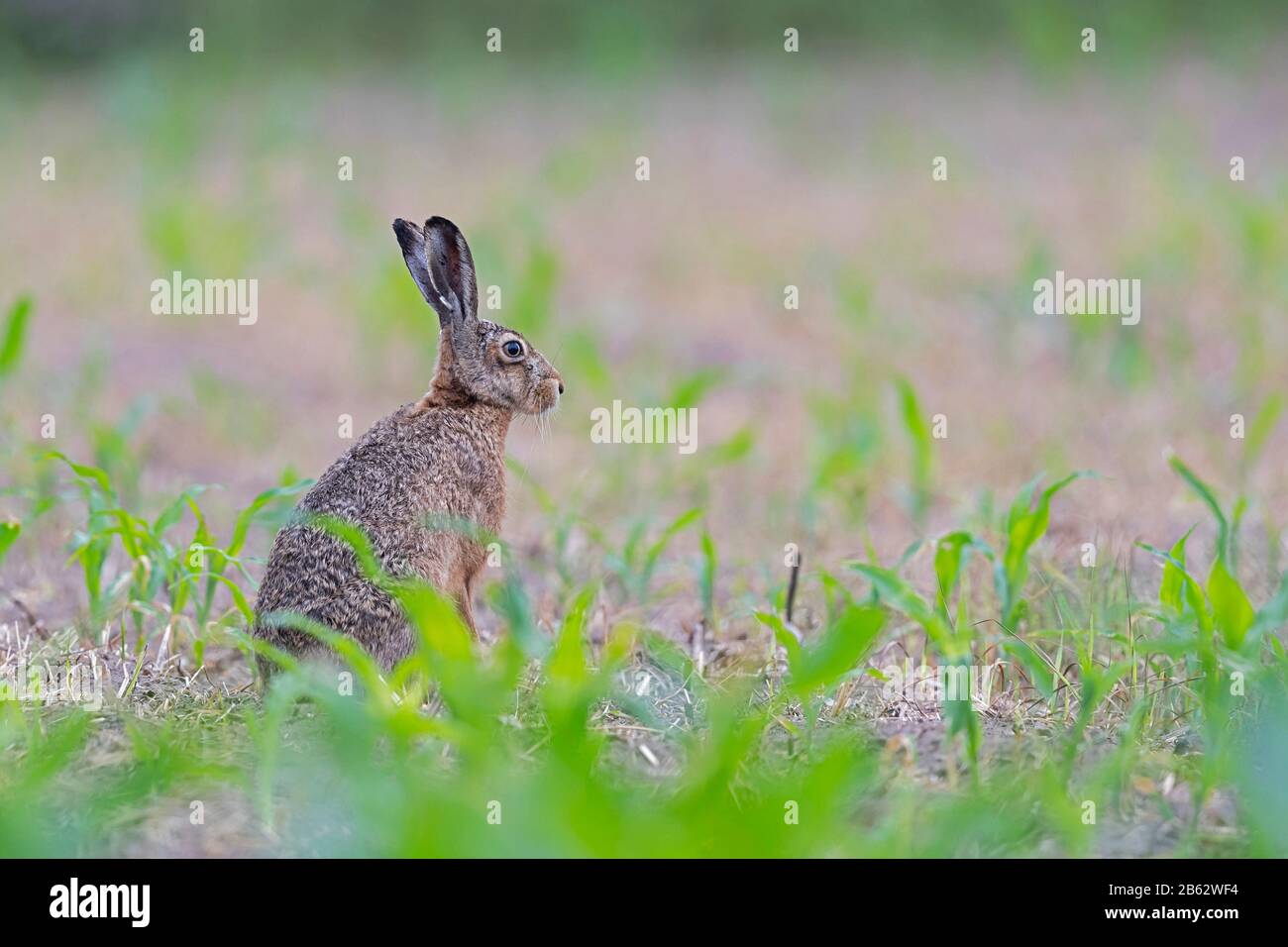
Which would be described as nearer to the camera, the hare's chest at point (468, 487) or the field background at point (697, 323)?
the field background at point (697, 323)

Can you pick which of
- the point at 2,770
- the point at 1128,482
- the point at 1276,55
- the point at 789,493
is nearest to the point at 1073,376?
the point at 1128,482

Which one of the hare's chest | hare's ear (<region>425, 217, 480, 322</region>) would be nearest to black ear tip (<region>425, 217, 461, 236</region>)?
hare's ear (<region>425, 217, 480, 322</region>)

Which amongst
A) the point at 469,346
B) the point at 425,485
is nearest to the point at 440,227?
the point at 469,346

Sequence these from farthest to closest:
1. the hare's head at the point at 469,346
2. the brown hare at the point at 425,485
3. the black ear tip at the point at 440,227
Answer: the hare's head at the point at 469,346 → the black ear tip at the point at 440,227 → the brown hare at the point at 425,485

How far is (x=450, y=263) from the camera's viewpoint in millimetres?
4305

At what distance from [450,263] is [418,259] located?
86mm

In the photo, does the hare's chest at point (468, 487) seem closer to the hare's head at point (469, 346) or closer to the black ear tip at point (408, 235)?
the hare's head at point (469, 346)

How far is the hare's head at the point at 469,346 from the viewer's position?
427 centimetres

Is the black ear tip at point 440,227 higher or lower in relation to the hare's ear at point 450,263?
higher

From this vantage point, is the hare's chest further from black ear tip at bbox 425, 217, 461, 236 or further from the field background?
black ear tip at bbox 425, 217, 461, 236

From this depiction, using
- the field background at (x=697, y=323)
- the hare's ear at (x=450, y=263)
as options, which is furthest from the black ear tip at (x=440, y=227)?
the field background at (x=697, y=323)

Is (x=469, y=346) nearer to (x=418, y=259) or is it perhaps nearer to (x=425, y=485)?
(x=418, y=259)

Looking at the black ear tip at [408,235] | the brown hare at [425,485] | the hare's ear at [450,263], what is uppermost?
the black ear tip at [408,235]

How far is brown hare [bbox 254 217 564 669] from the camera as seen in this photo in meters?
→ 3.86
